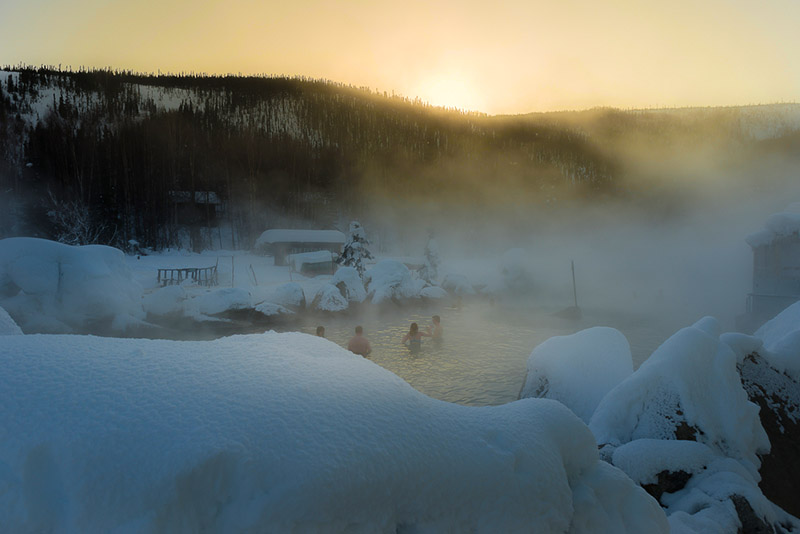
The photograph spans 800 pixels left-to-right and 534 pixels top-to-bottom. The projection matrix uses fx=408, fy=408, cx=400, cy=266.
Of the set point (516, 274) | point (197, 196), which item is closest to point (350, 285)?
point (516, 274)

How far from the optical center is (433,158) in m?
67.4

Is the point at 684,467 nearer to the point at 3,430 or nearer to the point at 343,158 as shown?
the point at 3,430

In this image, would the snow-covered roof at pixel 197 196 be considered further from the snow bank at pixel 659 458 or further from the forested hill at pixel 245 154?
the snow bank at pixel 659 458

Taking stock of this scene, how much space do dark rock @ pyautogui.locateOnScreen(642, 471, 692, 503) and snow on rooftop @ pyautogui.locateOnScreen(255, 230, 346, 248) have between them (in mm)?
33530

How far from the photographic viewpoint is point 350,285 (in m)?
20.3

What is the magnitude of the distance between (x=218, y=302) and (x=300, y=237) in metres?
20.7

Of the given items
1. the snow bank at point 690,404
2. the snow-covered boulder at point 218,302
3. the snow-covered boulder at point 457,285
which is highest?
the snow bank at point 690,404

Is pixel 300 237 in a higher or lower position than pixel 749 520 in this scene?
higher

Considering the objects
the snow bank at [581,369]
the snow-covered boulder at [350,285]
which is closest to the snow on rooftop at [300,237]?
the snow-covered boulder at [350,285]

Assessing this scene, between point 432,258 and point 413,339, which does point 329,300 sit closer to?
point 413,339

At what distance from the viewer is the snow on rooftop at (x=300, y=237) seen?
3500 cm

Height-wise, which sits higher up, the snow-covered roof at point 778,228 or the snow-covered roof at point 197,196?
the snow-covered roof at point 197,196

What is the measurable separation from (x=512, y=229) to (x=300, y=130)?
35.0m

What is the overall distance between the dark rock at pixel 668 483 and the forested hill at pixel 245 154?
41109 mm
